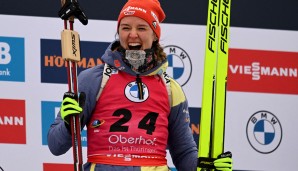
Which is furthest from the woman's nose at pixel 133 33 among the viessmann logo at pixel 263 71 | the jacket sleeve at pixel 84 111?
the viessmann logo at pixel 263 71

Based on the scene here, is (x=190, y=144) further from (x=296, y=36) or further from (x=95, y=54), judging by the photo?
(x=296, y=36)

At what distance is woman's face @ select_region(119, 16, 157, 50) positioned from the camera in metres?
3.47

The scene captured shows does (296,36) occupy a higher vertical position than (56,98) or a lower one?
higher

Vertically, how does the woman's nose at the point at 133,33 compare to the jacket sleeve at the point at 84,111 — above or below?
above

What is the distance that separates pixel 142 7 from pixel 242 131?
165cm

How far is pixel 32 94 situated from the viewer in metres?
4.77

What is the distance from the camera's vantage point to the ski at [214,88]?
3.51m

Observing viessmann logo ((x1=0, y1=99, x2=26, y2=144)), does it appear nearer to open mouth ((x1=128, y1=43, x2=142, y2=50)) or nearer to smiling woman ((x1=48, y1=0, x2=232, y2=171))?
smiling woman ((x1=48, y1=0, x2=232, y2=171))

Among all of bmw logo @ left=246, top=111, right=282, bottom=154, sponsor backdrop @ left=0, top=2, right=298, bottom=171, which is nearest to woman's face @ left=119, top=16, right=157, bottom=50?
sponsor backdrop @ left=0, top=2, right=298, bottom=171

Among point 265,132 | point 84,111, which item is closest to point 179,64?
point 265,132

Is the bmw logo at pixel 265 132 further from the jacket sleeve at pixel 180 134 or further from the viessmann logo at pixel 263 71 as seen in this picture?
the jacket sleeve at pixel 180 134

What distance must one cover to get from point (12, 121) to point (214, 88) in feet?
5.19

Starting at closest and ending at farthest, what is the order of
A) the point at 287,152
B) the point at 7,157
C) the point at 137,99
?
the point at 137,99 < the point at 7,157 < the point at 287,152

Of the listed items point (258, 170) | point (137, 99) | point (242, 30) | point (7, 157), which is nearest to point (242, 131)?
point (258, 170)
